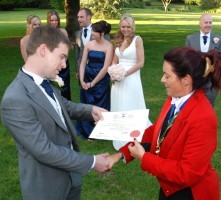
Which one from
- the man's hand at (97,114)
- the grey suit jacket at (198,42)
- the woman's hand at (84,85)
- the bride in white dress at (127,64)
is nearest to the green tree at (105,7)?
the grey suit jacket at (198,42)

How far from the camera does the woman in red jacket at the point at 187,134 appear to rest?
286 centimetres

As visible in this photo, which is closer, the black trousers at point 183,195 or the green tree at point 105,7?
the black trousers at point 183,195

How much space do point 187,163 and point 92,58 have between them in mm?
5206

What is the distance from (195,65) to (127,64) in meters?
4.70

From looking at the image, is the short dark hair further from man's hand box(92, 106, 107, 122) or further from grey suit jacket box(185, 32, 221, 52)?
grey suit jacket box(185, 32, 221, 52)

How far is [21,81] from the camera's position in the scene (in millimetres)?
2924

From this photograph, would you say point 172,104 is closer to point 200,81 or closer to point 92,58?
point 200,81

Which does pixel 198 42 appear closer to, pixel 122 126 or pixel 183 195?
pixel 122 126

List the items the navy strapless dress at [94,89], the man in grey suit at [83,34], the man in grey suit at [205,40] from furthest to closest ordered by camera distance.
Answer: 1. the man in grey suit at [83,34]
2. the man in grey suit at [205,40]
3. the navy strapless dress at [94,89]

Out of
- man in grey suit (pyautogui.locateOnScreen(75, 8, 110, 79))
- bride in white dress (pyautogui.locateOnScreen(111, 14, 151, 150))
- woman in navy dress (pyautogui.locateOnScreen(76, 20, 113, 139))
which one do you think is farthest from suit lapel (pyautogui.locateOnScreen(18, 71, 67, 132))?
man in grey suit (pyautogui.locateOnScreen(75, 8, 110, 79))

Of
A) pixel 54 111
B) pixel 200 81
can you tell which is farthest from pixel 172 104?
pixel 54 111

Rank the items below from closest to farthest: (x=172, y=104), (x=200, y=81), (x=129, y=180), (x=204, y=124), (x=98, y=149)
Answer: (x=204, y=124)
(x=200, y=81)
(x=172, y=104)
(x=129, y=180)
(x=98, y=149)

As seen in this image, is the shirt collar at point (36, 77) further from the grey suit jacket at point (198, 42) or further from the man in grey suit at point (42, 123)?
the grey suit jacket at point (198, 42)

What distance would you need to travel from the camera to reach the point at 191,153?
2842 mm
